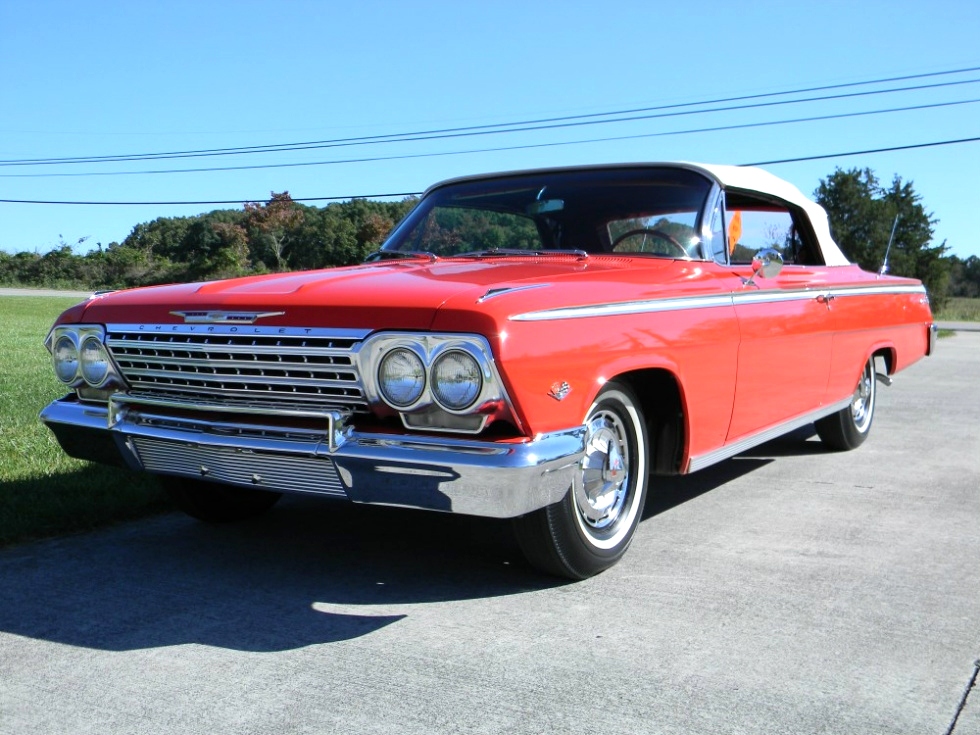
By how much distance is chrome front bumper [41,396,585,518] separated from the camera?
123 inches

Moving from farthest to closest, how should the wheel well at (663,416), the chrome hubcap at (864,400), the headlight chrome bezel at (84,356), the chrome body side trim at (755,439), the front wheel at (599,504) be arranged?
the chrome hubcap at (864,400), the chrome body side trim at (755,439), the wheel well at (663,416), the headlight chrome bezel at (84,356), the front wheel at (599,504)

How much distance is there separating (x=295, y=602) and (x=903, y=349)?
5.03 m

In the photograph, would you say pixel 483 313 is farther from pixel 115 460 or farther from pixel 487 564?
pixel 115 460

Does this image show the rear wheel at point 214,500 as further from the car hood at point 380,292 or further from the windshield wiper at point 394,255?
the windshield wiper at point 394,255

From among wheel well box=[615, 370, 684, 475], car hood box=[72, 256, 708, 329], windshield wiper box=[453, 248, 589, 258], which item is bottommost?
wheel well box=[615, 370, 684, 475]

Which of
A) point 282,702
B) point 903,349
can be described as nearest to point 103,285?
point 903,349

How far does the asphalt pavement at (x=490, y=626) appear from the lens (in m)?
2.66

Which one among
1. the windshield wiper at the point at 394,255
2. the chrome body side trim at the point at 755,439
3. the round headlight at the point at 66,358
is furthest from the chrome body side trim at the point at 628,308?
the round headlight at the point at 66,358

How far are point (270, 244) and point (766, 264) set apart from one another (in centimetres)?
3997

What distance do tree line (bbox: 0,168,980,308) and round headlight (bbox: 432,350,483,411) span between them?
1035 inches

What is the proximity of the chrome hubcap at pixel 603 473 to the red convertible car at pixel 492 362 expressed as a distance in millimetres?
11

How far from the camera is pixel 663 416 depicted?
13.7 ft

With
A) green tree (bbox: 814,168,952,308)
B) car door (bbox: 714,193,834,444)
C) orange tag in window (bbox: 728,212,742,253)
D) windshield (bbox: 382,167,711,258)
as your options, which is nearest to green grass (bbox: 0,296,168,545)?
windshield (bbox: 382,167,711,258)

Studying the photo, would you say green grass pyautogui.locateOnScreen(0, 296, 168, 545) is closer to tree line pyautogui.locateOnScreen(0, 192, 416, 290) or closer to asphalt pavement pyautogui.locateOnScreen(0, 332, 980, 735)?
asphalt pavement pyautogui.locateOnScreen(0, 332, 980, 735)
